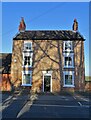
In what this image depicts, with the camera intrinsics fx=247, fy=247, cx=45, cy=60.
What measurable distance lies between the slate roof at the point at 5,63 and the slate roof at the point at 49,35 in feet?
14.6

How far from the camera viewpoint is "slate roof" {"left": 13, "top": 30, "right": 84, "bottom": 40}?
108ft

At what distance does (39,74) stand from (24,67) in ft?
7.38

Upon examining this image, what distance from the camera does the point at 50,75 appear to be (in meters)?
32.1

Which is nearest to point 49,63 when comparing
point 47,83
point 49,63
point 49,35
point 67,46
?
point 49,63

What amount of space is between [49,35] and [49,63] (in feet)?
13.5

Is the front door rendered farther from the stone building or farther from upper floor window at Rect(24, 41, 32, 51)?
upper floor window at Rect(24, 41, 32, 51)

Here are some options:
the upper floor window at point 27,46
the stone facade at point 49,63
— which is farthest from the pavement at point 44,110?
the upper floor window at point 27,46

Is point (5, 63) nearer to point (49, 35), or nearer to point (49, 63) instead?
point (49, 63)

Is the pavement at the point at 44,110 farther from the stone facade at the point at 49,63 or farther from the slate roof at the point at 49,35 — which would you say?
the slate roof at the point at 49,35

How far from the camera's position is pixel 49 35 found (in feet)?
111

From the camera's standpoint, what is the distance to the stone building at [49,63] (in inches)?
1264

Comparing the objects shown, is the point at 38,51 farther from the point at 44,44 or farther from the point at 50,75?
the point at 50,75

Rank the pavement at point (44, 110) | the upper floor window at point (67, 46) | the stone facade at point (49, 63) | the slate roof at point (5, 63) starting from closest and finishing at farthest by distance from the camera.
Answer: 1. the pavement at point (44, 110)
2. the stone facade at point (49, 63)
3. the upper floor window at point (67, 46)
4. the slate roof at point (5, 63)

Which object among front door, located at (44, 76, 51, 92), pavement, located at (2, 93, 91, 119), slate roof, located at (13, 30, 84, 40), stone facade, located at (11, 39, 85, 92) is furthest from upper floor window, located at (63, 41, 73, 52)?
pavement, located at (2, 93, 91, 119)
